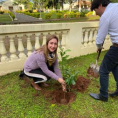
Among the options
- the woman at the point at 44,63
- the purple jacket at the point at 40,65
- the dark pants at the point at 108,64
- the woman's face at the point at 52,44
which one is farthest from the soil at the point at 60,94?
the woman's face at the point at 52,44

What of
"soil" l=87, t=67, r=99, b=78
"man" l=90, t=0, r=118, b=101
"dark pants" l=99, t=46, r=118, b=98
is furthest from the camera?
"soil" l=87, t=67, r=99, b=78

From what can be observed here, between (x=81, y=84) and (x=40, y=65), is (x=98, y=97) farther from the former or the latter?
(x=40, y=65)

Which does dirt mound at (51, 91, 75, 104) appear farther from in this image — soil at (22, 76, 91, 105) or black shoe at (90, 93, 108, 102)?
black shoe at (90, 93, 108, 102)

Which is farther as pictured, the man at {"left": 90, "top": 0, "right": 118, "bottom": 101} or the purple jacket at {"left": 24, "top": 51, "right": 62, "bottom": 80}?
the purple jacket at {"left": 24, "top": 51, "right": 62, "bottom": 80}

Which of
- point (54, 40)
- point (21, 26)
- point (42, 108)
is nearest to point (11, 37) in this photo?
point (21, 26)

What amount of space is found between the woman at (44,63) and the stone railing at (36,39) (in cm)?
87

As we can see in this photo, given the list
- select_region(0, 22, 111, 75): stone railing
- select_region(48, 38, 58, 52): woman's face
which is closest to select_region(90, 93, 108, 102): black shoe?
select_region(48, 38, 58, 52): woman's face

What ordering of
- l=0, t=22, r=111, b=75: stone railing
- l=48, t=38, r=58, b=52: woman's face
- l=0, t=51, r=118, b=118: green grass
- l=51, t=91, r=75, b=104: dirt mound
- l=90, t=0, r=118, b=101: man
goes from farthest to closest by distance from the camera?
l=0, t=22, r=111, b=75: stone railing < l=51, t=91, r=75, b=104: dirt mound < l=48, t=38, r=58, b=52: woman's face < l=0, t=51, r=118, b=118: green grass < l=90, t=0, r=118, b=101: man

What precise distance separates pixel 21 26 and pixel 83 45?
221 cm

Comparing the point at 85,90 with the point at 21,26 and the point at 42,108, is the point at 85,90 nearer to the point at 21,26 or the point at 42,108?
the point at 42,108

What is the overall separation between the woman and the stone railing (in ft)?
2.84

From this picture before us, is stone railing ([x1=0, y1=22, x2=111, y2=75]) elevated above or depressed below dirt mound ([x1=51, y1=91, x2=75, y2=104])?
above

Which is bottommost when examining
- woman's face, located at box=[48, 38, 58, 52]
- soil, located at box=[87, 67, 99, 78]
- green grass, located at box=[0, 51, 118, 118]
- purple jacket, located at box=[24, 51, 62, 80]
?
green grass, located at box=[0, 51, 118, 118]

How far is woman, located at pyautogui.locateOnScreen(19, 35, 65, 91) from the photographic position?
2371mm
